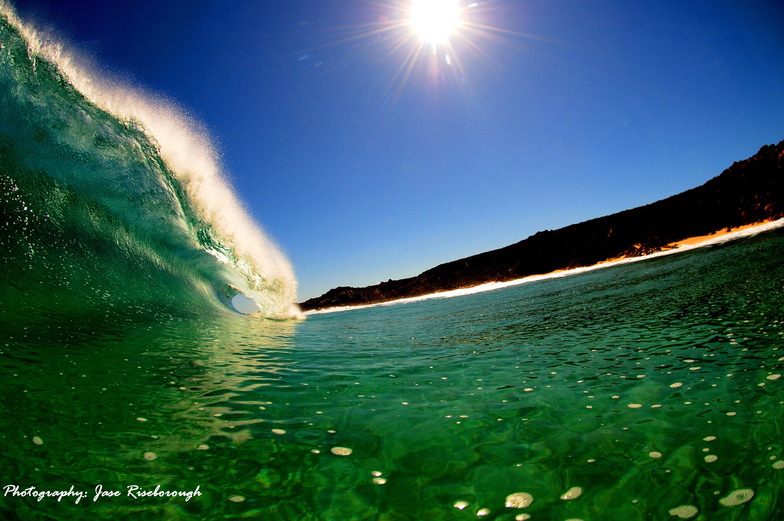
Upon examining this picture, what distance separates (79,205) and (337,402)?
372 inches

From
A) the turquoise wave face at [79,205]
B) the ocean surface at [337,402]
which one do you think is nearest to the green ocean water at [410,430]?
the ocean surface at [337,402]

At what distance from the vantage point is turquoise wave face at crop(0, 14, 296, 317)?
684 centimetres

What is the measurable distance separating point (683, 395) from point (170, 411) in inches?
192

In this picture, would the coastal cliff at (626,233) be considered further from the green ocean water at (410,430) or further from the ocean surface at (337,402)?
the green ocean water at (410,430)

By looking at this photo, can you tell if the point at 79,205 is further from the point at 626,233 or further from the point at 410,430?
the point at 626,233

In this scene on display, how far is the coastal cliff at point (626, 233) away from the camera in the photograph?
89.4 ft

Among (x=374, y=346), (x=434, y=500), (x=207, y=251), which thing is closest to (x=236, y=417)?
(x=434, y=500)

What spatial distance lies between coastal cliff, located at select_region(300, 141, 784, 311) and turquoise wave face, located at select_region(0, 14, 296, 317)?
37.5 metres

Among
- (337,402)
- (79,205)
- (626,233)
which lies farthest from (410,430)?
(626,233)

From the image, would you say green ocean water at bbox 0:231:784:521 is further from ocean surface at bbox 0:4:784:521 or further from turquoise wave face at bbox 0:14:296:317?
turquoise wave face at bbox 0:14:296:317

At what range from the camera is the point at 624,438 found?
251cm

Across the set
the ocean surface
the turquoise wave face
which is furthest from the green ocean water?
the turquoise wave face

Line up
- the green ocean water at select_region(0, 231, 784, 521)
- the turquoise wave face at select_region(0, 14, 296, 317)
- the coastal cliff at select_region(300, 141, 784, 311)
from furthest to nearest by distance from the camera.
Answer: the coastal cliff at select_region(300, 141, 784, 311), the turquoise wave face at select_region(0, 14, 296, 317), the green ocean water at select_region(0, 231, 784, 521)

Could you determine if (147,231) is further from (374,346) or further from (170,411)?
(170,411)
